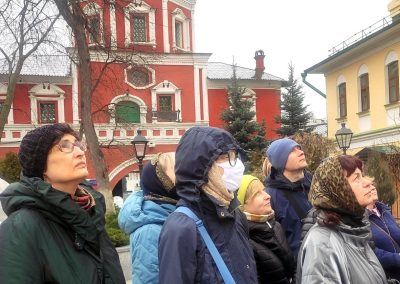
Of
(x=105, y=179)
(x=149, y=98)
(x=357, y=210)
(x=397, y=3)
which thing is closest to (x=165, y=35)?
(x=149, y=98)

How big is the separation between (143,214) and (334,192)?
50.1 inches

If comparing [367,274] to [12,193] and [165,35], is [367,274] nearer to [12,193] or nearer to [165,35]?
[12,193]

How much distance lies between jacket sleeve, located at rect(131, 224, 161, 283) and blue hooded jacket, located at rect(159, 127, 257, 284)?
611mm

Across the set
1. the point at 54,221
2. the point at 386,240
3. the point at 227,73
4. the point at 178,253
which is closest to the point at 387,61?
the point at 227,73

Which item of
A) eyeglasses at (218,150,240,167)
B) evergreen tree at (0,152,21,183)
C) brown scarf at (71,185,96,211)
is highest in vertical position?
eyeglasses at (218,150,240,167)

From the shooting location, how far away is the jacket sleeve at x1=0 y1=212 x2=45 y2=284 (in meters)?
2.05

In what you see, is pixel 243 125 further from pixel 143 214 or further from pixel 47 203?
pixel 47 203

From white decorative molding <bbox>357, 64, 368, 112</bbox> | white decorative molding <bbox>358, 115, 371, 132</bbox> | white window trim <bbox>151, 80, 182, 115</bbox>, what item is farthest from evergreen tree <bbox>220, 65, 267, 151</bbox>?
white decorative molding <bbox>357, 64, 368, 112</bbox>

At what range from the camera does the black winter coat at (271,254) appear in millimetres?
3568

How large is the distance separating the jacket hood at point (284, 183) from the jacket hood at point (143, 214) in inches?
47.1

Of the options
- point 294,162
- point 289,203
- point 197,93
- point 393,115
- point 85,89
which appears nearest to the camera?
point 289,203

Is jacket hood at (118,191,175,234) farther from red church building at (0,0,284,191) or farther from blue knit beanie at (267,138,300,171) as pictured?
red church building at (0,0,284,191)

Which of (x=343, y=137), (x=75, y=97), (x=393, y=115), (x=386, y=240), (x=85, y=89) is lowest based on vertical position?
(x=386, y=240)

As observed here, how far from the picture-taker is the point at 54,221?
2.27 meters
